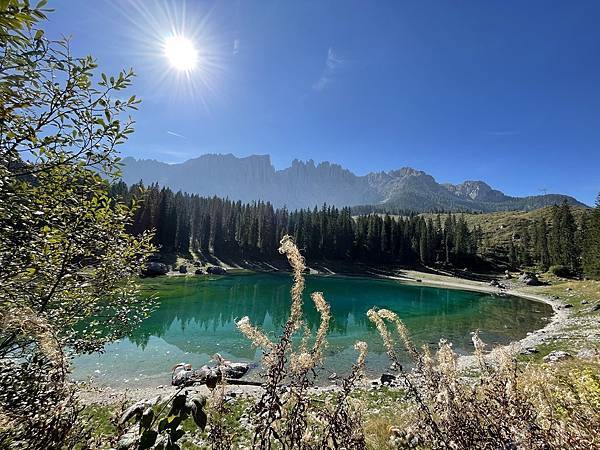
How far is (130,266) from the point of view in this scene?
5.94 m

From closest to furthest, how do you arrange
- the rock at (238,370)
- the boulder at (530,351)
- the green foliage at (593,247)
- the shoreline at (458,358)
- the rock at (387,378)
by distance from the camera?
the shoreline at (458,358)
the rock at (387,378)
the rock at (238,370)
the boulder at (530,351)
the green foliage at (593,247)

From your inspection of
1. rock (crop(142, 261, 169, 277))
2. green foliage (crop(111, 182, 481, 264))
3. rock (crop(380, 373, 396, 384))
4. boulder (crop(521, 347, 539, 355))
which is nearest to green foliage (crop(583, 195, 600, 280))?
green foliage (crop(111, 182, 481, 264))

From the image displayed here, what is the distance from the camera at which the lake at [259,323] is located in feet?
74.3

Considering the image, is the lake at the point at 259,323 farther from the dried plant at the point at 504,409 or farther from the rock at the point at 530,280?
the rock at the point at 530,280

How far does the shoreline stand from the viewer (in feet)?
33.4

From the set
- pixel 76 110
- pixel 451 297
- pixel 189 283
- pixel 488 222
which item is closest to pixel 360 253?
pixel 451 297

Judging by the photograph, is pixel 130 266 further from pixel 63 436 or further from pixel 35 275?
pixel 63 436

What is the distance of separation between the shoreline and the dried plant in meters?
0.73

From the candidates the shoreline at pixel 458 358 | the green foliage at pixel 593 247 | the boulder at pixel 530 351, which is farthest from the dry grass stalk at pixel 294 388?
the green foliage at pixel 593 247

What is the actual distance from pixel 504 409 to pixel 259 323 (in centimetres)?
3293

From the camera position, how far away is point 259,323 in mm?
33938

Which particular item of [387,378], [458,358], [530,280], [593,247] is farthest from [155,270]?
[593,247]

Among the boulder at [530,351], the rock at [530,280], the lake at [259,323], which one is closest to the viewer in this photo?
the lake at [259,323]

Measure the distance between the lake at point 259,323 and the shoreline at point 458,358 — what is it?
1430 mm
